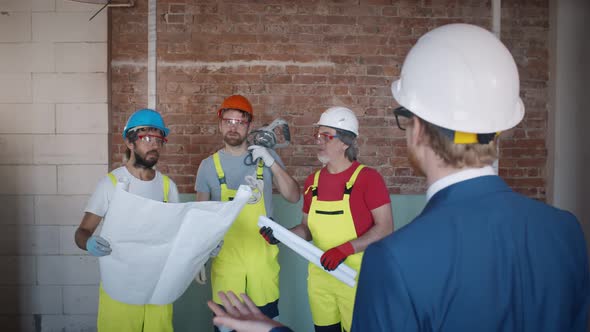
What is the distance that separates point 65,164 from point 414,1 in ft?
11.0

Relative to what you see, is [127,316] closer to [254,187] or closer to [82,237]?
[82,237]

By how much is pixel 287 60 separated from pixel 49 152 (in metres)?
2.21

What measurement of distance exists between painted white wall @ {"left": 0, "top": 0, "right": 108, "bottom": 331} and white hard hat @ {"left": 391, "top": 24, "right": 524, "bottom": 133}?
329 centimetres

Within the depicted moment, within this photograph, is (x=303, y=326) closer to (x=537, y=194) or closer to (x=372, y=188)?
(x=372, y=188)

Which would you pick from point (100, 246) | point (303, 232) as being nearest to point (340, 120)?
point (303, 232)

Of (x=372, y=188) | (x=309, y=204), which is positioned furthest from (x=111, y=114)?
(x=372, y=188)

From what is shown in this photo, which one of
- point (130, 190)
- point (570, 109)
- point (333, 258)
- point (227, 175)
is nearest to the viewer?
point (333, 258)

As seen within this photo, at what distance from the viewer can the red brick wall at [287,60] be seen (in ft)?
12.2

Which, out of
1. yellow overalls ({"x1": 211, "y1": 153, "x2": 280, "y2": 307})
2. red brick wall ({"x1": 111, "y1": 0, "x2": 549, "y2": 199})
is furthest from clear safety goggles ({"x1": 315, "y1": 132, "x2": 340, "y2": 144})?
red brick wall ({"x1": 111, "y1": 0, "x2": 549, "y2": 199})

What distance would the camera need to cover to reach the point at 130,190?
2.52 meters

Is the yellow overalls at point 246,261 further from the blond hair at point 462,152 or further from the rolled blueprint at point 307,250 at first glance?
the blond hair at point 462,152

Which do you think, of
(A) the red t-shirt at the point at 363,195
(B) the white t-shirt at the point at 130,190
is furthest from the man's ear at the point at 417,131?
(B) the white t-shirt at the point at 130,190

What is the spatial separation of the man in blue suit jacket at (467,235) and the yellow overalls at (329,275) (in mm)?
1604

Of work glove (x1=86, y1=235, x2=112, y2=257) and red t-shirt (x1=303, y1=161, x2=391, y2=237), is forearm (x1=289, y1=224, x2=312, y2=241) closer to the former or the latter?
red t-shirt (x1=303, y1=161, x2=391, y2=237)
